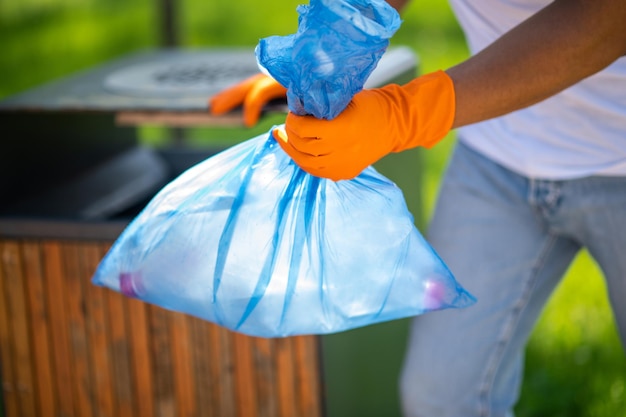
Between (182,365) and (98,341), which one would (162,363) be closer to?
(182,365)

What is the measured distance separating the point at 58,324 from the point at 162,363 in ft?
0.78

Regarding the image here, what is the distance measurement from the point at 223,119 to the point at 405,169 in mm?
516

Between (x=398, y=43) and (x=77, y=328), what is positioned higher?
(x=77, y=328)

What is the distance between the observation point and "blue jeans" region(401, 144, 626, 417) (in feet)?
5.82

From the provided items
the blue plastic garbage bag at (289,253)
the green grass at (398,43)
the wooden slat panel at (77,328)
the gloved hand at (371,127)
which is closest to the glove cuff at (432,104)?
the gloved hand at (371,127)

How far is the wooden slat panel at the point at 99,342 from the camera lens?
6.59ft

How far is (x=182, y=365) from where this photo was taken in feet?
6.66

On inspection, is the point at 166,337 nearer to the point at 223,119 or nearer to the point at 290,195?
the point at 223,119

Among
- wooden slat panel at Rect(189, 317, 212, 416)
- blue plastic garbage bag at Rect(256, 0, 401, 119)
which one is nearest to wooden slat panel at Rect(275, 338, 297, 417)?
wooden slat panel at Rect(189, 317, 212, 416)

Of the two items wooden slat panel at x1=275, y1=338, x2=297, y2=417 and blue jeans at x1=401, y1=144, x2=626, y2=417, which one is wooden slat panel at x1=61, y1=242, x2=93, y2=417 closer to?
wooden slat panel at x1=275, y1=338, x2=297, y2=417

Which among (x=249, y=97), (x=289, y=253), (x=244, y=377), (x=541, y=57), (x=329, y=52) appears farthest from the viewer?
(x=244, y=377)

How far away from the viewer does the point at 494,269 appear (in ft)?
5.89

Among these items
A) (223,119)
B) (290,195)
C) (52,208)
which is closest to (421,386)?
(290,195)

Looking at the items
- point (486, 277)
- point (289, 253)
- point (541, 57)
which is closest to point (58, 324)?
point (289, 253)
